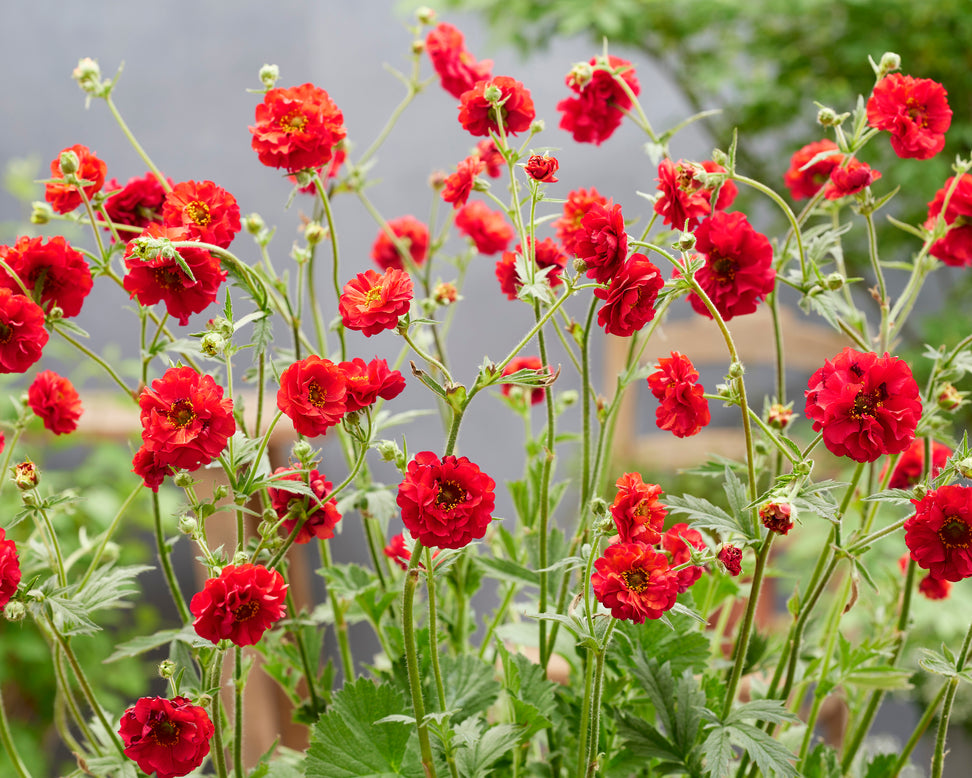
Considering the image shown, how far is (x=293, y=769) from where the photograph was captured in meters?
0.55

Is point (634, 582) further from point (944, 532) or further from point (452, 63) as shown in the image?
point (452, 63)

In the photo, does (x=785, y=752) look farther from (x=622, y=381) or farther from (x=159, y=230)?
(x=159, y=230)

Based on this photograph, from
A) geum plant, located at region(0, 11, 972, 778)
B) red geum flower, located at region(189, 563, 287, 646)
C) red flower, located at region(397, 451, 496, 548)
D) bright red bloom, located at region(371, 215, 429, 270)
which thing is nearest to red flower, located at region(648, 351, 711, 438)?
geum plant, located at region(0, 11, 972, 778)

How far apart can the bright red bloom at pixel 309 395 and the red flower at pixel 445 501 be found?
0.04 meters

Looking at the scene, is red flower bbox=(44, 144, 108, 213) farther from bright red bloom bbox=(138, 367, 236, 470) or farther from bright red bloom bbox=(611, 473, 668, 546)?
bright red bloom bbox=(611, 473, 668, 546)

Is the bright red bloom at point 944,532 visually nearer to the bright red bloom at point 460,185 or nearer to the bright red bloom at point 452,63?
the bright red bloom at point 460,185

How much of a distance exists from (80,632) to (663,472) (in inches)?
71.5

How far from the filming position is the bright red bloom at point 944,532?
42 centimetres

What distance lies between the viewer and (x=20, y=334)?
475 millimetres

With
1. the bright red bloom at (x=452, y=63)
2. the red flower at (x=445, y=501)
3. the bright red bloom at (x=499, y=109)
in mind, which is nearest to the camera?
the red flower at (x=445, y=501)

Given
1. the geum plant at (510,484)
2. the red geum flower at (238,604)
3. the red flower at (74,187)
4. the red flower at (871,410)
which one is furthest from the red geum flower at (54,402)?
the red flower at (871,410)

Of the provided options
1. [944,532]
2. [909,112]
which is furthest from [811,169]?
[944,532]

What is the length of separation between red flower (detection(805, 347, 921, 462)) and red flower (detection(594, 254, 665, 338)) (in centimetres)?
9

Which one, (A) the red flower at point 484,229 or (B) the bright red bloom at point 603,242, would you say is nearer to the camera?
(B) the bright red bloom at point 603,242
